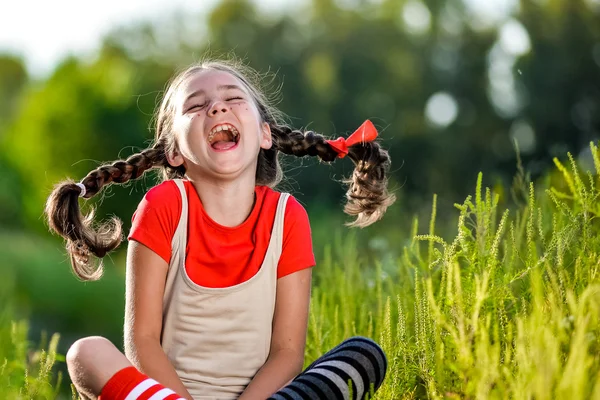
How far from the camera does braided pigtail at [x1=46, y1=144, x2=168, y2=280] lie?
288 centimetres

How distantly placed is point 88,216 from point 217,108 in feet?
2.08

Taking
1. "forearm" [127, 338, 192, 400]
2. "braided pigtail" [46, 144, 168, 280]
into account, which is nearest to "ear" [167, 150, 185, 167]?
"braided pigtail" [46, 144, 168, 280]

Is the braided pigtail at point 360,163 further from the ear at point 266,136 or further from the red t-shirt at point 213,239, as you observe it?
the red t-shirt at point 213,239

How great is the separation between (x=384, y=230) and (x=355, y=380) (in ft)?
17.3

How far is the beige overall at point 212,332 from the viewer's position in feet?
8.43

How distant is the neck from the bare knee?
54 cm

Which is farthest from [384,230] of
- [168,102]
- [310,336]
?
[168,102]

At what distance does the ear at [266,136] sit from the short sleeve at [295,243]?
8.1 inches

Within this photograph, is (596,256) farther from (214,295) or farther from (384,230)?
(384,230)

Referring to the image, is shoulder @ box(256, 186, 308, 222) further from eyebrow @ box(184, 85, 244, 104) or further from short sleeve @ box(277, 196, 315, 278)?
eyebrow @ box(184, 85, 244, 104)

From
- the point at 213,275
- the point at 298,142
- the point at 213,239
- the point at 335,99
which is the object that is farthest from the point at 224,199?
the point at 335,99

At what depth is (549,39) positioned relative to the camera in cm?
1797

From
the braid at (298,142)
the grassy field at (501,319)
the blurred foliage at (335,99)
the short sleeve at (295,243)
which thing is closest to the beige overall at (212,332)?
the short sleeve at (295,243)

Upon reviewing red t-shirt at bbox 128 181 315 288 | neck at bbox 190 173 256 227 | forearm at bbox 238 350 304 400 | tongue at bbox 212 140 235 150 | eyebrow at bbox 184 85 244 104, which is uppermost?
eyebrow at bbox 184 85 244 104
